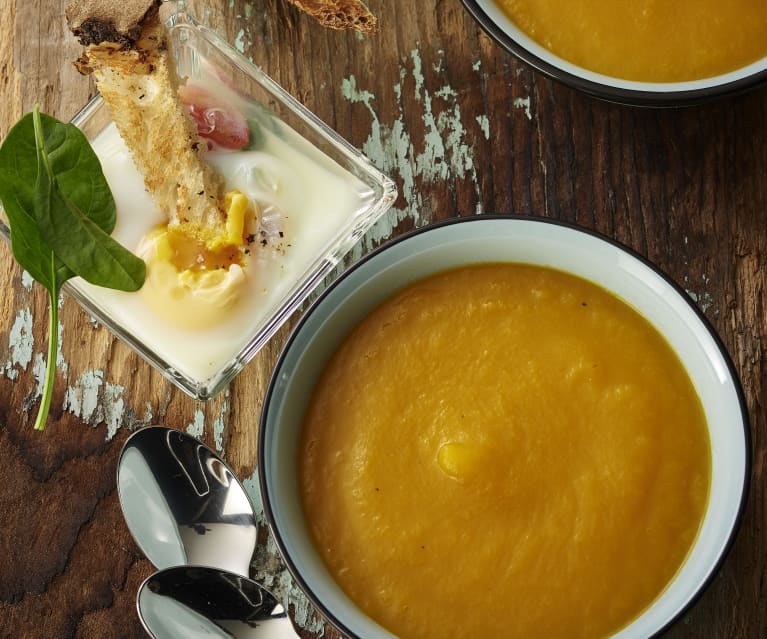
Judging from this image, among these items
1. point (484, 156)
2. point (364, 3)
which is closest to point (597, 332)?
point (484, 156)

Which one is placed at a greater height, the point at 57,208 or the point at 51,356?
the point at 57,208

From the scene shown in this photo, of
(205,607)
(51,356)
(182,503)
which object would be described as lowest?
(205,607)

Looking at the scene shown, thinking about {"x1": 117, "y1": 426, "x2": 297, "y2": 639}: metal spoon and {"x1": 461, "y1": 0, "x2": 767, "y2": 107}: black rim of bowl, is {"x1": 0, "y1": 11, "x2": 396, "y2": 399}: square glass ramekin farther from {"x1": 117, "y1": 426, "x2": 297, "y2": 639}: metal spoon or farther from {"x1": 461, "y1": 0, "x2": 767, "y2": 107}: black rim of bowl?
{"x1": 461, "y1": 0, "x2": 767, "y2": 107}: black rim of bowl

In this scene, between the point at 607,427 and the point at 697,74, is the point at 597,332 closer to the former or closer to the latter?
the point at 607,427

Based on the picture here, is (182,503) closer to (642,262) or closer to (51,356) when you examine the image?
(51,356)

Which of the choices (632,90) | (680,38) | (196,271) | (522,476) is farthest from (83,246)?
(680,38)
